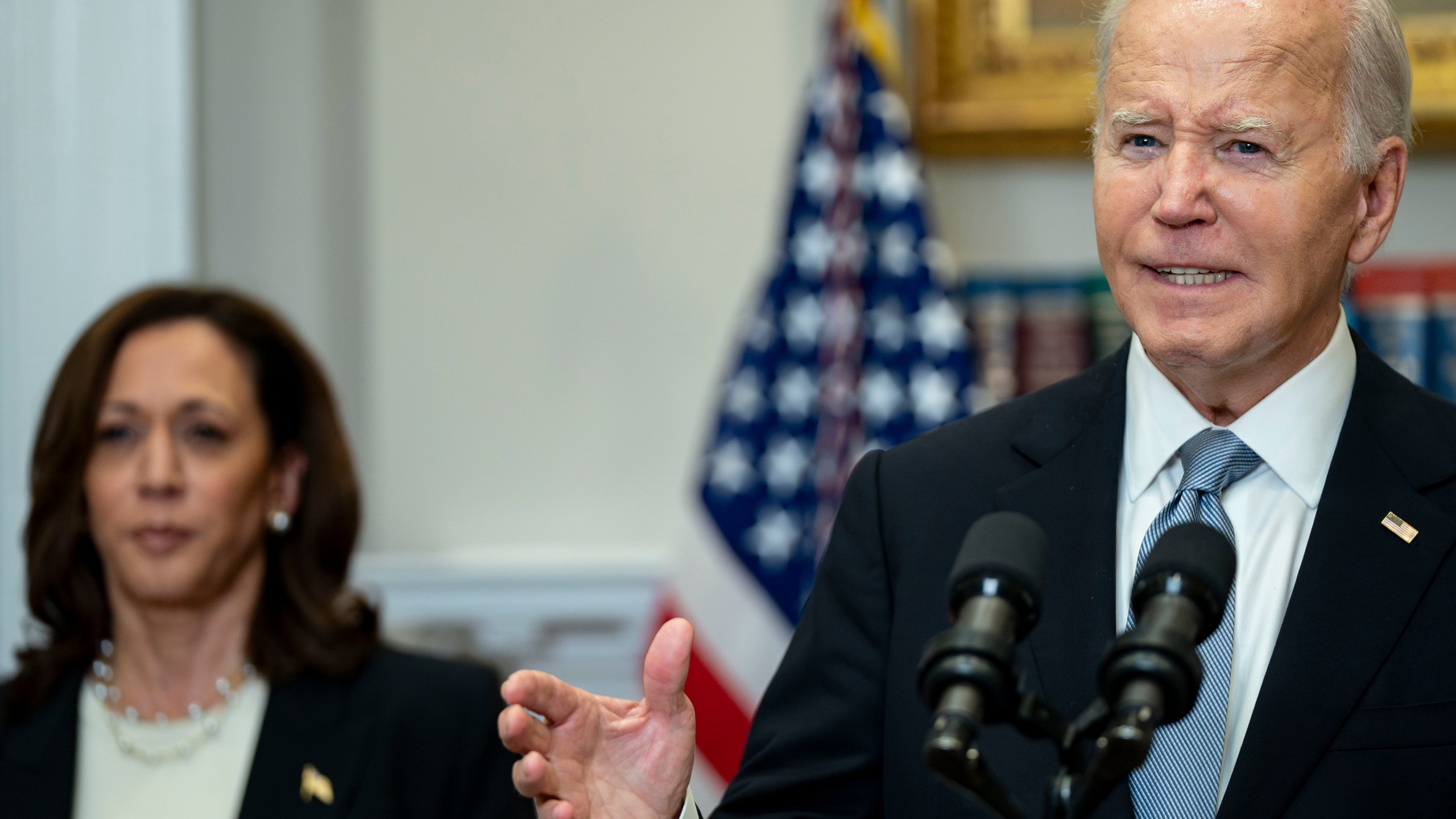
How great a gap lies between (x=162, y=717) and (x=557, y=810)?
A: 140 centimetres

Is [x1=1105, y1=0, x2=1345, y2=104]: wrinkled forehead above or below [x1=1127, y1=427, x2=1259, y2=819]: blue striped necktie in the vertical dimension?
above

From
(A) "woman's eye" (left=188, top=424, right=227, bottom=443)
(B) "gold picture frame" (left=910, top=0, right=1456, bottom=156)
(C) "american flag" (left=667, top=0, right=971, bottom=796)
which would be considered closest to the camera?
(A) "woman's eye" (left=188, top=424, right=227, bottom=443)

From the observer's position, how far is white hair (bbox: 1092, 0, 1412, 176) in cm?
156

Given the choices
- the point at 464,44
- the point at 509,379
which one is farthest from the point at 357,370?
the point at 464,44

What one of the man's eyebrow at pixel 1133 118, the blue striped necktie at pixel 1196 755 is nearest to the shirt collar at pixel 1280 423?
the blue striped necktie at pixel 1196 755

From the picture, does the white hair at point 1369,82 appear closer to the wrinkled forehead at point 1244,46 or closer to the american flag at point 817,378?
the wrinkled forehead at point 1244,46

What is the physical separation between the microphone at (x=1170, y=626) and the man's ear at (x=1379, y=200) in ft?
2.17

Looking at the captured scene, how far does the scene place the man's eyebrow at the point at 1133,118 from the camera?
153 cm

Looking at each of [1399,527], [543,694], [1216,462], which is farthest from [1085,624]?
[543,694]

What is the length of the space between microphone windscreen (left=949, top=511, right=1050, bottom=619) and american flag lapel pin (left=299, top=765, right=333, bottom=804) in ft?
5.50

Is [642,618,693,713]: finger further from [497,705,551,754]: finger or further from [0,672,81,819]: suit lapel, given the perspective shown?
[0,672,81,819]: suit lapel

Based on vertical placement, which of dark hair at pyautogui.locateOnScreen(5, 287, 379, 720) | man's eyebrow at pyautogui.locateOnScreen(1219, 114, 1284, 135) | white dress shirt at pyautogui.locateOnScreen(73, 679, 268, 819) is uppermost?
man's eyebrow at pyautogui.locateOnScreen(1219, 114, 1284, 135)

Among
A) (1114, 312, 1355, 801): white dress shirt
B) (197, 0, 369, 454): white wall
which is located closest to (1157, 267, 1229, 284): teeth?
(1114, 312, 1355, 801): white dress shirt

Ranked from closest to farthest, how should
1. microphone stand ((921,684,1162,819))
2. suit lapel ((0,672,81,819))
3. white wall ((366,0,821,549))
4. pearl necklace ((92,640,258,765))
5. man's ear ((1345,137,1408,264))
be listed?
microphone stand ((921,684,1162,819)) < man's ear ((1345,137,1408,264)) < suit lapel ((0,672,81,819)) < pearl necklace ((92,640,258,765)) < white wall ((366,0,821,549))
